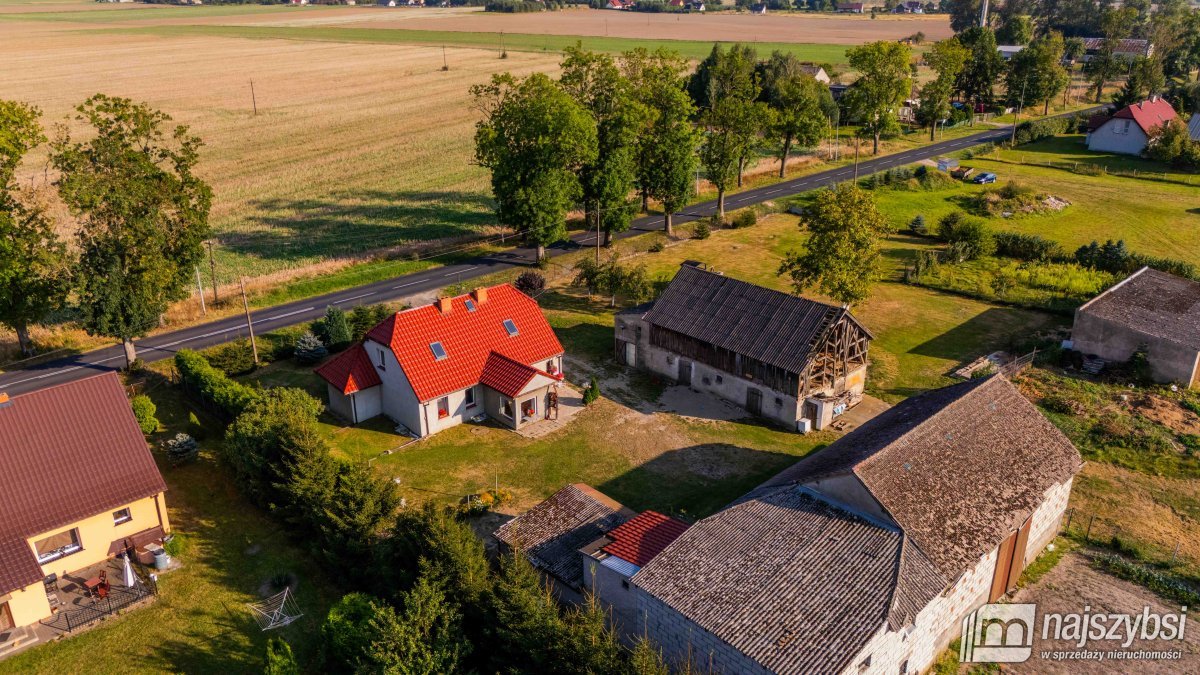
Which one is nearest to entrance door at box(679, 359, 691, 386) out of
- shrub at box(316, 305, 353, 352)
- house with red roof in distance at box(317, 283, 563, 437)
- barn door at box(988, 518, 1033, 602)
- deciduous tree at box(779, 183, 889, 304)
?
house with red roof in distance at box(317, 283, 563, 437)

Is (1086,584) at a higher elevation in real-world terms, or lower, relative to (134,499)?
lower

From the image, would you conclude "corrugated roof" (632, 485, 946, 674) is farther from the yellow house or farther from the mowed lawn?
the mowed lawn

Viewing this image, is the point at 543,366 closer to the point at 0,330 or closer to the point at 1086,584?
the point at 1086,584

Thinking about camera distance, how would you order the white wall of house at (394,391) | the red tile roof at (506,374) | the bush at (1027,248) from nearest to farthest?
the white wall of house at (394,391) → the red tile roof at (506,374) → the bush at (1027,248)

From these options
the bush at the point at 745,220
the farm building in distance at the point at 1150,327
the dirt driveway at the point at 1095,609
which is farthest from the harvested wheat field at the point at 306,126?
the dirt driveway at the point at 1095,609

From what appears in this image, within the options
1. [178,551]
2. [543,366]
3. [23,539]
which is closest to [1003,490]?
[543,366]

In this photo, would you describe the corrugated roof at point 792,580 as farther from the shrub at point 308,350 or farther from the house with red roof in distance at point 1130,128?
the house with red roof in distance at point 1130,128
